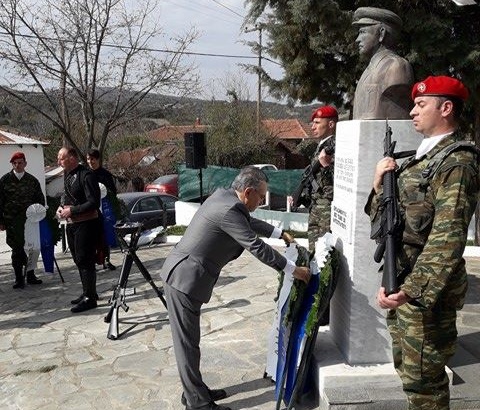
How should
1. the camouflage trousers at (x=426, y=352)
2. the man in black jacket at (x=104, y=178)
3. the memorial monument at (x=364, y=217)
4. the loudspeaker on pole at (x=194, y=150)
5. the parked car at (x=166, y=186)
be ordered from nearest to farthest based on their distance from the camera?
the camouflage trousers at (x=426, y=352) < the memorial monument at (x=364, y=217) < the man in black jacket at (x=104, y=178) < the loudspeaker on pole at (x=194, y=150) < the parked car at (x=166, y=186)

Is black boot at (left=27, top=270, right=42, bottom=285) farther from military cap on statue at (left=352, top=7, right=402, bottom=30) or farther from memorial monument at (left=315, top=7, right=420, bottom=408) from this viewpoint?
military cap on statue at (left=352, top=7, right=402, bottom=30)

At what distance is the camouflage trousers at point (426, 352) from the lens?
2.39 metres

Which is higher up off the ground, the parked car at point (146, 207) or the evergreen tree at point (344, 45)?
the evergreen tree at point (344, 45)

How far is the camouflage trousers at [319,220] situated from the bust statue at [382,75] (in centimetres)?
116

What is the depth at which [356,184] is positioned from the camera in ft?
10.9

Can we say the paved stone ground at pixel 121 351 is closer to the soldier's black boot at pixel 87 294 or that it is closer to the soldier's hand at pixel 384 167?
the soldier's black boot at pixel 87 294

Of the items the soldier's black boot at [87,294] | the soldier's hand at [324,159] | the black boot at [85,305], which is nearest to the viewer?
the soldier's hand at [324,159]

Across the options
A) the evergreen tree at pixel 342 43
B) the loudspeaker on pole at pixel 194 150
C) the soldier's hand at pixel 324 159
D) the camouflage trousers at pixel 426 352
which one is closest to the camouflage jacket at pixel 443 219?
the camouflage trousers at pixel 426 352

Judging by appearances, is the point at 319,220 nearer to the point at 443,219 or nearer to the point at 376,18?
the point at 376,18

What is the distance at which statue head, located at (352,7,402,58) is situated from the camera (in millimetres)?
3641

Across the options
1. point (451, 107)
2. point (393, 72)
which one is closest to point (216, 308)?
point (393, 72)

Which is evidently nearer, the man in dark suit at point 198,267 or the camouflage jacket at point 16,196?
the man in dark suit at point 198,267

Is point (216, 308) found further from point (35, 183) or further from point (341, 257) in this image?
point (35, 183)

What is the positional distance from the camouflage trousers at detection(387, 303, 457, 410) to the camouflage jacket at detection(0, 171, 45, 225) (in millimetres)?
5569
